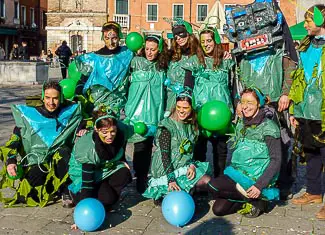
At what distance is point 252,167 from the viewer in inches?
191

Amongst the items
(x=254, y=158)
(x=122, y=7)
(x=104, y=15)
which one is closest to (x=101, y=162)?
(x=254, y=158)

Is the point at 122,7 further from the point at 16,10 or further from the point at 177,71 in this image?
the point at 177,71

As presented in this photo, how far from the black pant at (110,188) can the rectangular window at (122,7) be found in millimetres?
44802

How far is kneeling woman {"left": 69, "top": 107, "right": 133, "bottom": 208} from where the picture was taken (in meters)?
4.64

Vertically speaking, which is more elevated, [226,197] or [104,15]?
[104,15]

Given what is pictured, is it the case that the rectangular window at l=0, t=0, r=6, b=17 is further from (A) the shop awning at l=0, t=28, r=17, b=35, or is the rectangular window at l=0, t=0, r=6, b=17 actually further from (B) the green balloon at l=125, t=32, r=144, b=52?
(B) the green balloon at l=125, t=32, r=144, b=52

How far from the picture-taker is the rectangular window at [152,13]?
4724cm

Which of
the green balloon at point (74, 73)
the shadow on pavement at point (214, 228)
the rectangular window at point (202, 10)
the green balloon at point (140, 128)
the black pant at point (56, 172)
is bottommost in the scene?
the shadow on pavement at point (214, 228)

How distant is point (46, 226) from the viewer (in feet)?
15.0

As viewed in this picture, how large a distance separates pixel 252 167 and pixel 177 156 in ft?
2.49

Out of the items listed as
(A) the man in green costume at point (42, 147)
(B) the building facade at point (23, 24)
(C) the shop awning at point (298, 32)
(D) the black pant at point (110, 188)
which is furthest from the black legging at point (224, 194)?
(B) the building facade at point (23, 24)

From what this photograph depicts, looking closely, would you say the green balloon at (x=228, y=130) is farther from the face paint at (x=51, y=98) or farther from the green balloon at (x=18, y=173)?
the green balloon at (x=18, y=173)

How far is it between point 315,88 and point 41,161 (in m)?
2.89

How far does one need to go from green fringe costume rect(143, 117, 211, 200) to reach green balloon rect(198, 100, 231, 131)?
0.16 meters
